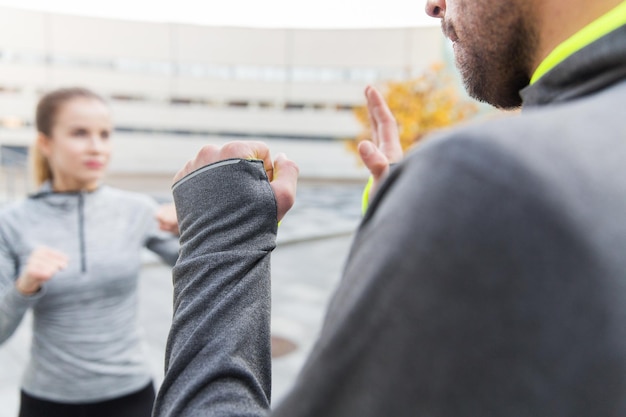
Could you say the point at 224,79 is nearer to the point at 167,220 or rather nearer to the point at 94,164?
the point at 94,164

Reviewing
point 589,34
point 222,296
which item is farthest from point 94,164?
point 589,34

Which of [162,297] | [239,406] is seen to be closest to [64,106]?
[239,406]

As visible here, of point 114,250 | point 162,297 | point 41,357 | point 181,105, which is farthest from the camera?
point 181,105

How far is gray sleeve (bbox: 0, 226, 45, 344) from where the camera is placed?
2.05m

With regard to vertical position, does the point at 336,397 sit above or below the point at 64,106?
above

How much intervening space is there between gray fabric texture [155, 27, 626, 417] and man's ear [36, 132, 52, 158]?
2420 millimetres

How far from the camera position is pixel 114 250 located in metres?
2.35

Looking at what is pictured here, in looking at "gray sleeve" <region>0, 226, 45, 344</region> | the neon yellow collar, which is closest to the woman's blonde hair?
"gray sleeve" <region>0, 226, 45, 344</region>

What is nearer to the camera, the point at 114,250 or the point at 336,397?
the point at 336,397

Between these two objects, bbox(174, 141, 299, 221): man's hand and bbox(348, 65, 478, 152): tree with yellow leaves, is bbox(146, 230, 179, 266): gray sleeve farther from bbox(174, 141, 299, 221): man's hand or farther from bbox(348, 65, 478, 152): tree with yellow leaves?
bbox(348, 65, 478, 152): tree with yellow leaves

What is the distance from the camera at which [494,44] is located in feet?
2.28

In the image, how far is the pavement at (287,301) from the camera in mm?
4480

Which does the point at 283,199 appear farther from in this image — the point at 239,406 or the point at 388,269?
the point at 388,269

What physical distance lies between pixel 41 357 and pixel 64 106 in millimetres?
1102
